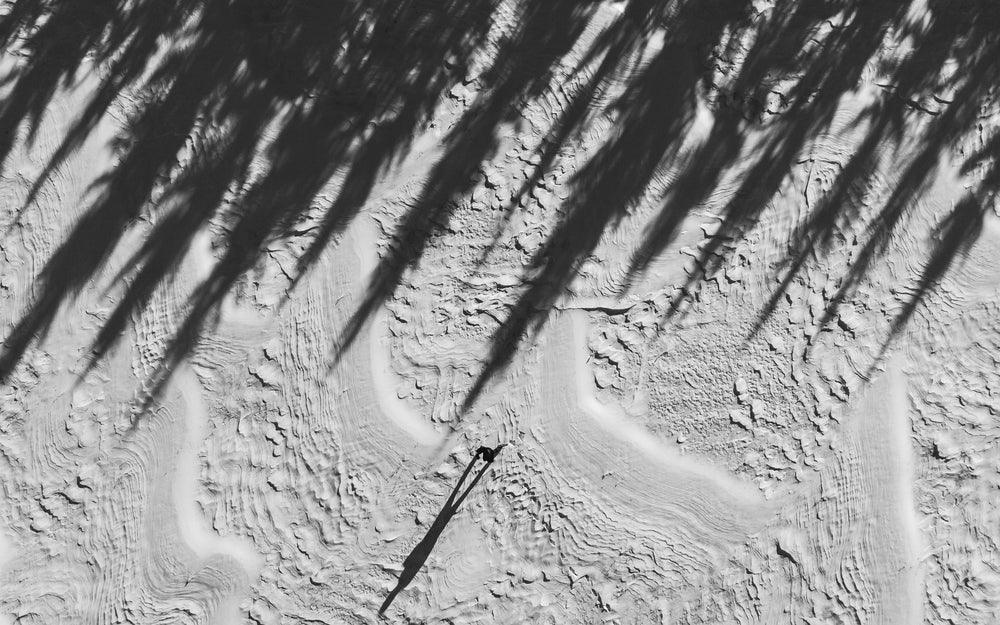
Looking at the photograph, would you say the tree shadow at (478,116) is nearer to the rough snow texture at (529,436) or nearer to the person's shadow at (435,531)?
the rough snow texture at (529,436)

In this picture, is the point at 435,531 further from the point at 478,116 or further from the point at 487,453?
the point at 478,116

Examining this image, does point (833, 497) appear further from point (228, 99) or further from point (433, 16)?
point (228, 99)

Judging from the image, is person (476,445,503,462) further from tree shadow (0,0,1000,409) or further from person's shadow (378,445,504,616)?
tree shadow (0,0,1000,409)

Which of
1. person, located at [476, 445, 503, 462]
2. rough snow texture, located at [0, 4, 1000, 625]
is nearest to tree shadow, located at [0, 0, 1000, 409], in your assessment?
rough snow texture, located at [0, 4, 1000, 625]

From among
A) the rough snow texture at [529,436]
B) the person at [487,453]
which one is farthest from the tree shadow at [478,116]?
the person at [487,453]

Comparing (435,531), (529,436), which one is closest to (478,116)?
(529,436)

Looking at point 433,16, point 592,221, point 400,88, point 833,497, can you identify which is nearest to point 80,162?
point 400,88
